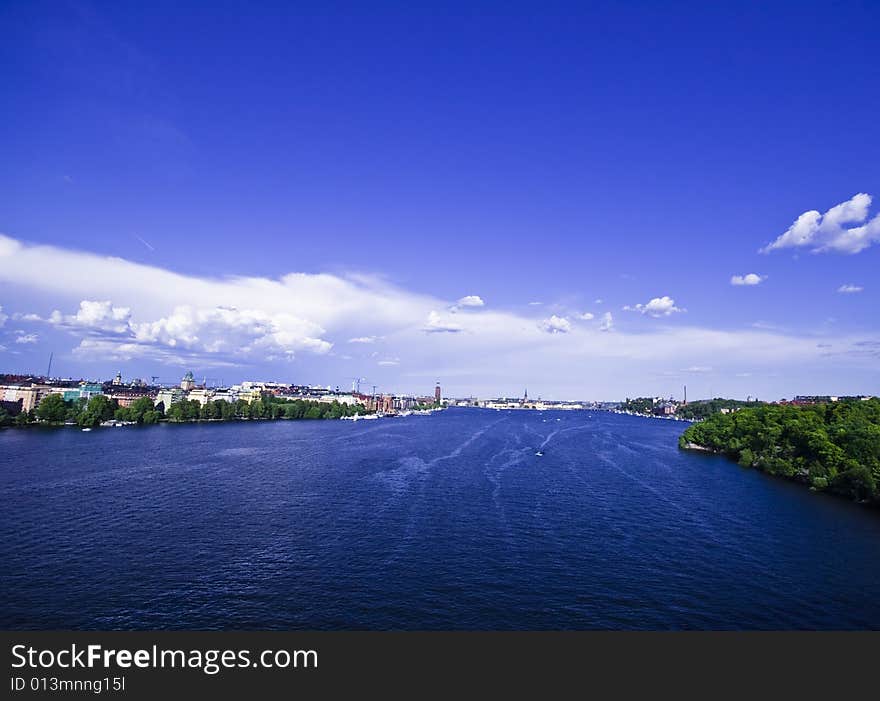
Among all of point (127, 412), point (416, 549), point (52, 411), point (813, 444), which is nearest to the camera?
point (416, 549)

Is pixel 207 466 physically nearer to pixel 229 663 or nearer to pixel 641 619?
pixel 229 663

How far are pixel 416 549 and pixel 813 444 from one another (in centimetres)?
5779

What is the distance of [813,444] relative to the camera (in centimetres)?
6656

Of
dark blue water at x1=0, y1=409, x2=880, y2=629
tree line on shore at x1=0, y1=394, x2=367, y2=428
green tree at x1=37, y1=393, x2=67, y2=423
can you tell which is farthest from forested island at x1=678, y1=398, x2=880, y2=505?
green tree at x1=37, y1=393, x2=67, y2=423

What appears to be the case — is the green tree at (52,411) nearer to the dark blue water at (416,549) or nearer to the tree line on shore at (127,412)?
the tree line on shore at (127,412)

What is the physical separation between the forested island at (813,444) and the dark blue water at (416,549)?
355cm

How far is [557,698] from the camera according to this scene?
19422 millimetres

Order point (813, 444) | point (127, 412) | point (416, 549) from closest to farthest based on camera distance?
point (416, 549) < point (813, 444) < point (127, 412)

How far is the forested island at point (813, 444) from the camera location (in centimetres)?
5647

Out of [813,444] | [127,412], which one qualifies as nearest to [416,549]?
[813,444]

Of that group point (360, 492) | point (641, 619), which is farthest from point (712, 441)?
point (641, 619)

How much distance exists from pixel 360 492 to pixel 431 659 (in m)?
34.4

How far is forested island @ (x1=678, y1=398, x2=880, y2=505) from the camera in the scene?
56.5 meters

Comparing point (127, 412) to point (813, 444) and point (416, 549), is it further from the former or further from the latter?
point (813, 444)
